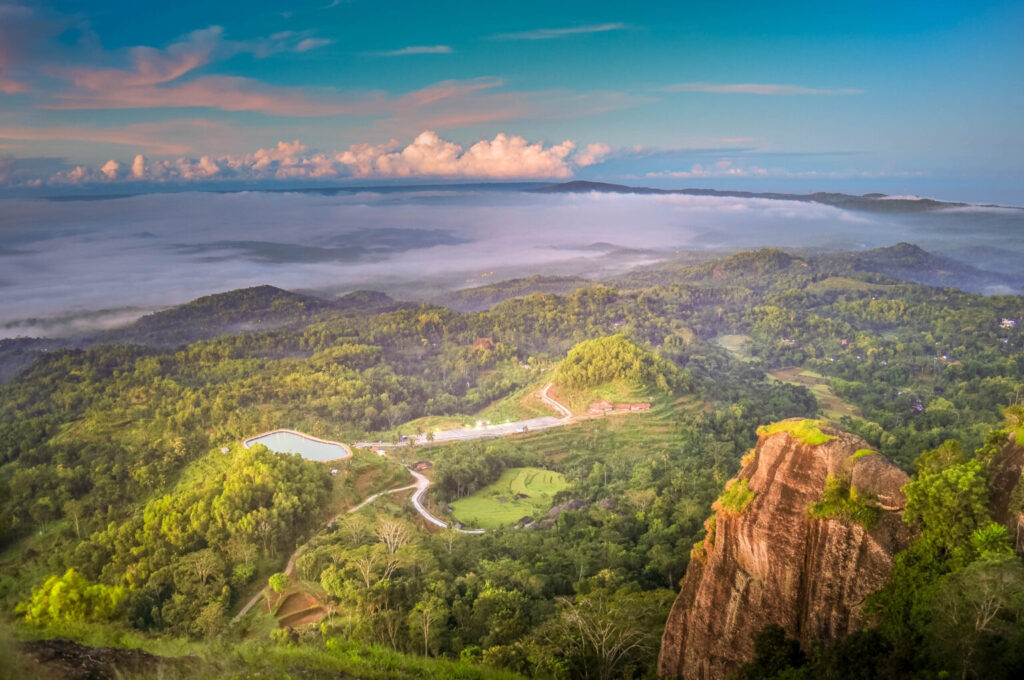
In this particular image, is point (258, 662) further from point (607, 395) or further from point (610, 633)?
point (607, 395)

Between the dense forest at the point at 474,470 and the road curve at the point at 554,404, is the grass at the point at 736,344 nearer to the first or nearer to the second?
the dense forest at the point at 474,470

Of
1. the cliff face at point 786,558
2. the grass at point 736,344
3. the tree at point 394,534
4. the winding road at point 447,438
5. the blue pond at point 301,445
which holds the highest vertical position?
the cliff face at point 786,558

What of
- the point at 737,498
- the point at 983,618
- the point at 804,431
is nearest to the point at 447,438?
the point at 737,498

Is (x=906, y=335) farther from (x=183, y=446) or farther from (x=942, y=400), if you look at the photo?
(x=183, y=446)

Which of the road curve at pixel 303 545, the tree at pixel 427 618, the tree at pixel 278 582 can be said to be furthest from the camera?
the road curve at pixel 303 545

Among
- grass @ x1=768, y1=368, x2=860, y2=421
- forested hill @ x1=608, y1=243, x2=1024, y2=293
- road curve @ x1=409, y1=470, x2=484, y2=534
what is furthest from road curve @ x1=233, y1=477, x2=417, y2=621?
forested hill @ x1=608, y1=243, x2=1024, y2=293

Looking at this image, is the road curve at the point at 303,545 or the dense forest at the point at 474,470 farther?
the road curve at the point at 303,545

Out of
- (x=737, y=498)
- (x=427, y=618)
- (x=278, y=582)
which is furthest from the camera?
(x=278, y=582)

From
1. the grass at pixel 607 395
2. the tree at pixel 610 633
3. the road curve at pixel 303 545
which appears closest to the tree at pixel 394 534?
the road curve at pixel 303 545
